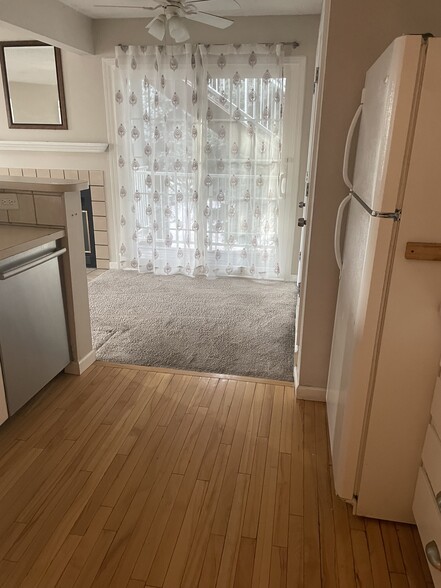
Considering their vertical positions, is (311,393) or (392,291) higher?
(392,291)

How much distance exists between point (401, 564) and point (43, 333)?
6.40ft

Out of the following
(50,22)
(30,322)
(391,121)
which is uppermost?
(50,22)

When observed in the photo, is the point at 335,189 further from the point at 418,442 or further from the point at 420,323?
the point at 418,442

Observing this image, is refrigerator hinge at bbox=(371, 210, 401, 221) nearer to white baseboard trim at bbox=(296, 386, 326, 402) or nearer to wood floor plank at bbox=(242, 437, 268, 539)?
wood floor plank at bbox=(242, 437, 268, 539)

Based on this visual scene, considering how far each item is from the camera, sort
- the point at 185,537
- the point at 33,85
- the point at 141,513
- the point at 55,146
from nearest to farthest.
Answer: the point at 185,537, the point at 141,513, the point at 33,85, the point at 55,146

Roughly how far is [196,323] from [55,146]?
256cm

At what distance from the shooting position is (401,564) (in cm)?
156

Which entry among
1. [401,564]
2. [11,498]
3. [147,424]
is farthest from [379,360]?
[11,498]

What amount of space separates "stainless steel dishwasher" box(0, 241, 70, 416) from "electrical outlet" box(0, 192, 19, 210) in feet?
1.04

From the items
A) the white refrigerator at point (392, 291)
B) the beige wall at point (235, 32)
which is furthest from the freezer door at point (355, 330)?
the beige wall at point (235, 32)

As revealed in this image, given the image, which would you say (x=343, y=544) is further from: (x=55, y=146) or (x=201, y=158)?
(x=55, y=146)

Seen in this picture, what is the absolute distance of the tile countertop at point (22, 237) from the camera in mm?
2072

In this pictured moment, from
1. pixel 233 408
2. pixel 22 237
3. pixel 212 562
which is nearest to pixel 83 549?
pixel 212 562

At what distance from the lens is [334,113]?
6.78 feet
